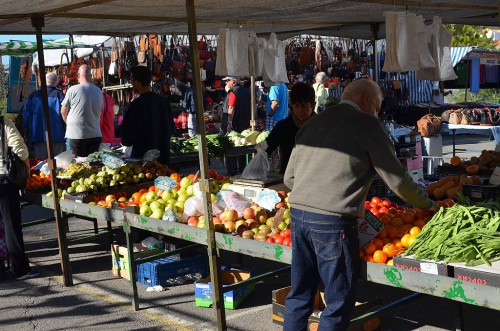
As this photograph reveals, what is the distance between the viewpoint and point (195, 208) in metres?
5.66

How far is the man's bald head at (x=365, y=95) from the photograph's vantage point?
396 centimetres

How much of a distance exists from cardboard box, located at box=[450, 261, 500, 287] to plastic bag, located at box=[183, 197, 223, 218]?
8.05 feet

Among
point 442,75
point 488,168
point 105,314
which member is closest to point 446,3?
point 442,75

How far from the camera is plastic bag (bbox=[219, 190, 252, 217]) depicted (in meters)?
5.55

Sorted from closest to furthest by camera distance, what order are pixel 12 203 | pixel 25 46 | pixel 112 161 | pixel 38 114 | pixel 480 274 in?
pixel 480 274
pixel 12 203
pixel 112 161
pixel 38 114
pixel 25 46

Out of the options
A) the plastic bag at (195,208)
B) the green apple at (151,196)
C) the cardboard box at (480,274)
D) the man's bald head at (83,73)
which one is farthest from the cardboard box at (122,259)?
the cardboard box at (480,274)

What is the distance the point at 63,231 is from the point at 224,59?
298cm

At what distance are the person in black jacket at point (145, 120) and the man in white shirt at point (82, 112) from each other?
138 centimetres

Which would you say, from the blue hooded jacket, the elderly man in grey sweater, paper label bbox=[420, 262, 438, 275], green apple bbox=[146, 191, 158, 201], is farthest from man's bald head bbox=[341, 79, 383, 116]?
the blue hooded jacket

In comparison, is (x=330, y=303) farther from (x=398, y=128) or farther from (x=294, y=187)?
(x=398, y=128)

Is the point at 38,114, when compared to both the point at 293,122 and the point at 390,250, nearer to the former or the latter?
the point at 293,122

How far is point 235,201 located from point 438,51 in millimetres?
3033

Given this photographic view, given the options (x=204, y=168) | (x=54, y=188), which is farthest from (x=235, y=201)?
(x=54, y=188)

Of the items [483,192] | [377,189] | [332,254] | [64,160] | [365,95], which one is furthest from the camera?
[64,160]
